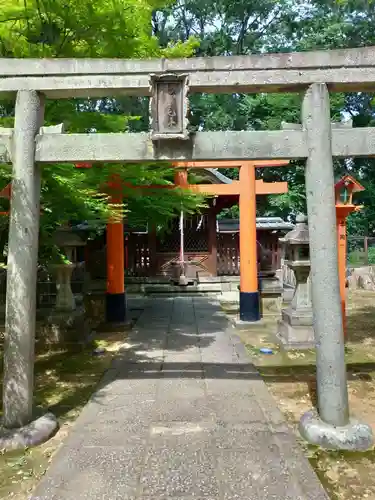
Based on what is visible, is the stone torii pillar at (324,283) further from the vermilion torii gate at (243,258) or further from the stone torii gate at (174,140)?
the vermilion torii gate at (243,258)

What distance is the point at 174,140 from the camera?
3926mm

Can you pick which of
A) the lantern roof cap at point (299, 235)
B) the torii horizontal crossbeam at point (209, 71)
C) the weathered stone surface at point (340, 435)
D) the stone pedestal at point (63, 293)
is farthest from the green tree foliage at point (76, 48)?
the weathered stone surface at point (340, 435)

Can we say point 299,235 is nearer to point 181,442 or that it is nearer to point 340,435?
point 340,435

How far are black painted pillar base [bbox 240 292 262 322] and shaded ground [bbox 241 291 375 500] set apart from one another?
→ 1.63ft

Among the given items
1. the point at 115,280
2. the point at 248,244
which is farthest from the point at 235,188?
the point at 115,280

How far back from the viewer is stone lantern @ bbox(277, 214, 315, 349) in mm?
7559

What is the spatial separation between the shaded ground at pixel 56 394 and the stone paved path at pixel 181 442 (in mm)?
183

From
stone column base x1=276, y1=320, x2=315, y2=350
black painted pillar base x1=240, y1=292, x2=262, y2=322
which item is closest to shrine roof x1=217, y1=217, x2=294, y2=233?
black painted pillar base x1=240, y1=292, x2=262, y2=322

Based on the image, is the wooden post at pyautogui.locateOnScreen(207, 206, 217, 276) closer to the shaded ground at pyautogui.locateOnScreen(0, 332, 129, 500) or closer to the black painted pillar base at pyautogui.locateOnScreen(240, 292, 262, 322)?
the black painted pillar base at pyautogui.locateOnScreen(240, 292, 262, 322)

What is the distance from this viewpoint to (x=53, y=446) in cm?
379

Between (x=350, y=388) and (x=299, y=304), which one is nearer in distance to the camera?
(x=350, y=388)

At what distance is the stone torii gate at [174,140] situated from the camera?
3.87 meters

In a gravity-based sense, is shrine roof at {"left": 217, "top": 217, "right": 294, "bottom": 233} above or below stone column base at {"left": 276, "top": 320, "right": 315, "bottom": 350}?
above

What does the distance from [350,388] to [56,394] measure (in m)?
4.07
